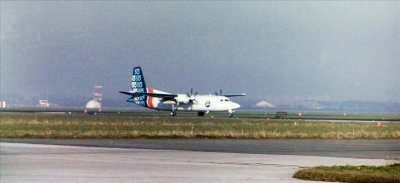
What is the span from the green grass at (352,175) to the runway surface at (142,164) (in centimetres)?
68

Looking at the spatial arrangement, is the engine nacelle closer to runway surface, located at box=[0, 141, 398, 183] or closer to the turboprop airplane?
the turboprop airplane

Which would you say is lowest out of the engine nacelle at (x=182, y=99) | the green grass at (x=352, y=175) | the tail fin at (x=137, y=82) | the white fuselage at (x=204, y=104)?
the green grass at (x=352, y=175)

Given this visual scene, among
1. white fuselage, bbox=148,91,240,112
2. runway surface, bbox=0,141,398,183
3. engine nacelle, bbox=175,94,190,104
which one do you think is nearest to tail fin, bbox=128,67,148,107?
white fuselage, bbox=148,91,240,112

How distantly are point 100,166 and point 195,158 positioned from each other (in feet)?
17.3

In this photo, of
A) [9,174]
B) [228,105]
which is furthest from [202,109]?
[9,174]

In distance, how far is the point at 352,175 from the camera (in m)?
21.4

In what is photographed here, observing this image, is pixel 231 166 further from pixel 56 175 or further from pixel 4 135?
pixel 4 135

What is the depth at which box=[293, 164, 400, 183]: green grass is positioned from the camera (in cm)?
2078

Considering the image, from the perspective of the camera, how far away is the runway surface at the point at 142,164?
20484 millimetres

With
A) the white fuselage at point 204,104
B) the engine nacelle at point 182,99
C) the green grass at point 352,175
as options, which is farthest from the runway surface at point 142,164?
the engine nacelle at point 182,99

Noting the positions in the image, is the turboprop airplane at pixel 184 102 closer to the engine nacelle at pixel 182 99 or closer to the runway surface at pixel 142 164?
the engine nacelle at pixel 182 99

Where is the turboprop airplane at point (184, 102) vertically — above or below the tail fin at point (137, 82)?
below

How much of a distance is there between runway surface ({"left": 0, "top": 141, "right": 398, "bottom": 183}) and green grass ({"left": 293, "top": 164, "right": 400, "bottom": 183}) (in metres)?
0.68

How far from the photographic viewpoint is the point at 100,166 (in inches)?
942
